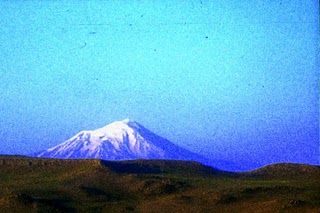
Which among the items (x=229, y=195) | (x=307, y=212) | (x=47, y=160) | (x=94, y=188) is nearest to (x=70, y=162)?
(x=47, y=160)

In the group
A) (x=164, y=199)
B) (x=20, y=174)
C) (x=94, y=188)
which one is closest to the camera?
(x=164, y=199)

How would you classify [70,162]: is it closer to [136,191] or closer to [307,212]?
[136,191]

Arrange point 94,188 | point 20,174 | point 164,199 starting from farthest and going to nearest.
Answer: point 20,174 → point 94,188 → point 164,199

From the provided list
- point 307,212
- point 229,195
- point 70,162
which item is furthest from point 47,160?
point 307,212

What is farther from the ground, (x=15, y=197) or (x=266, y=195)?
(x=266, y=195)

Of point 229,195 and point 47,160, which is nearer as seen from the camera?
point 229,195

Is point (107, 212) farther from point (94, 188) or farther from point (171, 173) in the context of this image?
point (171, 173)
